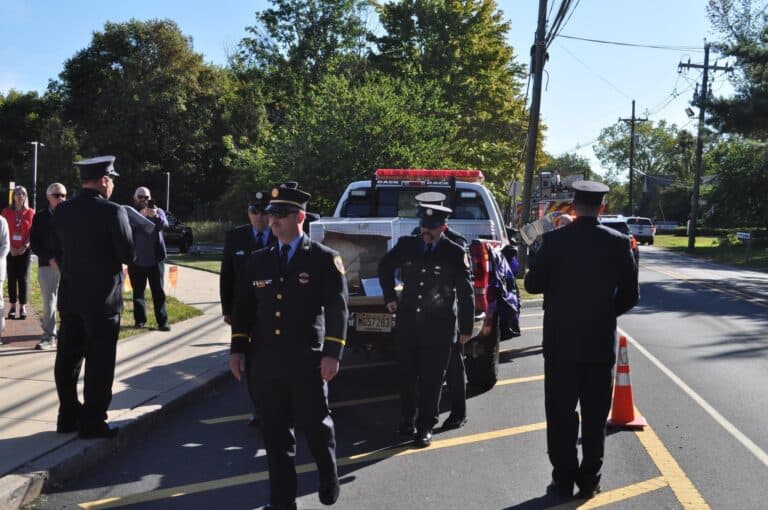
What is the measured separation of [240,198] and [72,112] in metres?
17.6

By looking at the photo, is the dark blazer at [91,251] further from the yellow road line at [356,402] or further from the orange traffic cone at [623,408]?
the orange traffic cone at [623,408]

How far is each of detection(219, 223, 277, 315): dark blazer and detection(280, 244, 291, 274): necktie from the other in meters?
1.93

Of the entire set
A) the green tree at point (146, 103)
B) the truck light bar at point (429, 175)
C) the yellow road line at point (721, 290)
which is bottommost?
the yellow road line at point (721, 290)

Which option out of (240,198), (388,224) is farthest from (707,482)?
(240,198)

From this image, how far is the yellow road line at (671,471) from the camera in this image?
4.84 metres

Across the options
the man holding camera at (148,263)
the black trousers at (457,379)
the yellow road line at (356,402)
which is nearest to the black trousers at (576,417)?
the black trousers at (457,379)

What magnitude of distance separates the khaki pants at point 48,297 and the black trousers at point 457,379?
4861 millimetres

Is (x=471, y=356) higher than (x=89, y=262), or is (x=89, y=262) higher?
(x=89, y=262)

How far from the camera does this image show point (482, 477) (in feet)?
17.3

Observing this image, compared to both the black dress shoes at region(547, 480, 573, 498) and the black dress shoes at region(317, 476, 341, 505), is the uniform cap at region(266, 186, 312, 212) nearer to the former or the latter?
the black dress shoes at region(317, 476, 341, 505)

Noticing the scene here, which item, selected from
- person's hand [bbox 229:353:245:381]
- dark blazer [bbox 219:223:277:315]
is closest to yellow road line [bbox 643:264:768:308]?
dark blazer [bbox 219:223:277:315]

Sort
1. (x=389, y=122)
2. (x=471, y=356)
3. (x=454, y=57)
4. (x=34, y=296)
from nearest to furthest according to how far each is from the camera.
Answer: (x=471, y=356) < (x=34, y=296) < (x=389, y=122) < (x=454, y=57)

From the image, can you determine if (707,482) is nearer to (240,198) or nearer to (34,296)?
(34,296)

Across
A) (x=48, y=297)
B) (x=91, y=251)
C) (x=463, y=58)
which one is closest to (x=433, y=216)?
(x=91, y=251)
